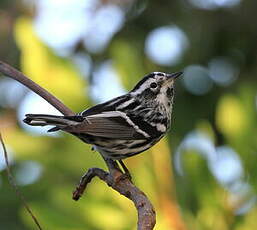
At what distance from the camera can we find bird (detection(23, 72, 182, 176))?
328cm

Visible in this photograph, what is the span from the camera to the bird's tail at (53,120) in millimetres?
2975

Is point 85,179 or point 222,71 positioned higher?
point 85,179

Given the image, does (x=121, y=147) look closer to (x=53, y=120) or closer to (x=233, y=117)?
(x=53, y=120)

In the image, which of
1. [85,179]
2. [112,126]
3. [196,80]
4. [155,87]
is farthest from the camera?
[196,80]

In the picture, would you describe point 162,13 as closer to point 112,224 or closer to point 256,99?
point 256,99

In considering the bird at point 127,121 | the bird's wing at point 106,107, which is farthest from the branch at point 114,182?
the bird's wing at point 106,107

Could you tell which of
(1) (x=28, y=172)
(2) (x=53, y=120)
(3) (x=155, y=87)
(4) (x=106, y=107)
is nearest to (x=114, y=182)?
(2) (x=53, y=120)

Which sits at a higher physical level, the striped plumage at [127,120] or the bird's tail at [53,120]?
the bird's tail at [53,120]

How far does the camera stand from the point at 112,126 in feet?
11.7

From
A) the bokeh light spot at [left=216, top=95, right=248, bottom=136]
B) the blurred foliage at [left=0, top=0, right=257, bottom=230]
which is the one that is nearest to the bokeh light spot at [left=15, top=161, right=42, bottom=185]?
the blurred foliage at [left=0, top=0, right=257, bottom=230]

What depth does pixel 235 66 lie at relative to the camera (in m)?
5.58

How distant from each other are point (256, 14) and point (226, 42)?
11.7 inches

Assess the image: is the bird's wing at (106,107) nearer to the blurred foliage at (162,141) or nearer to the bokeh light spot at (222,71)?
the blurred foliage at (162,141)

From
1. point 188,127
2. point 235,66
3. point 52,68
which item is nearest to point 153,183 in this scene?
point 52,68
